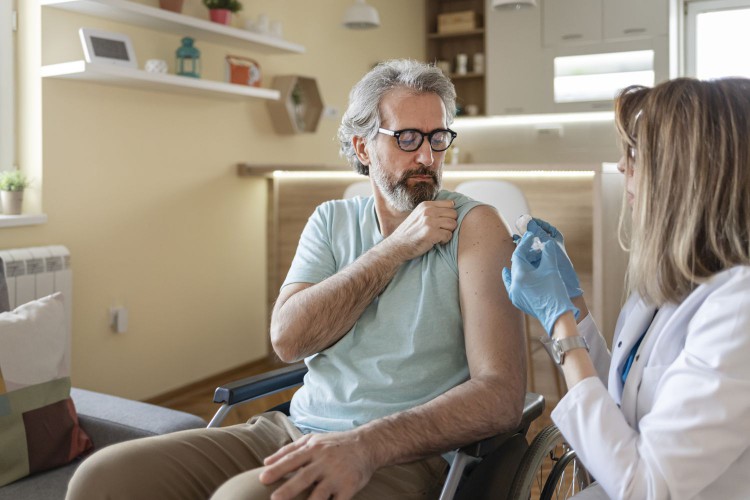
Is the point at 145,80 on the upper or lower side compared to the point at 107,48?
lower

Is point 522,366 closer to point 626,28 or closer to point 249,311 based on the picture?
point 249,311

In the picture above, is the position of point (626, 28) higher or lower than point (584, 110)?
higher

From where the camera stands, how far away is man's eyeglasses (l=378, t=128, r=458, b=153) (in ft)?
5.57

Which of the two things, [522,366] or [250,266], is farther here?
[250,266]

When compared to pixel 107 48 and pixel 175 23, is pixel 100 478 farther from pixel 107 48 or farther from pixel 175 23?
pixel 175 23

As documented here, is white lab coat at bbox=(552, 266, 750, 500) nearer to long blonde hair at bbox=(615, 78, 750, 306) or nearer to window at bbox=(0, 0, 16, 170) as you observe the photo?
long blonde hair at bbox=(615, 78, 750, 306)

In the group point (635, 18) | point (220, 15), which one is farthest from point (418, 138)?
point (635, 18)

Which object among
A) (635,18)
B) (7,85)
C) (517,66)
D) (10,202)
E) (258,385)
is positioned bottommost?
(258,385)

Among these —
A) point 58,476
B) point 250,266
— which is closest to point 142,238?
point 250,266

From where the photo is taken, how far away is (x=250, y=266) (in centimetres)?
444

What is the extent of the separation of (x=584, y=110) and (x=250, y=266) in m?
2.78

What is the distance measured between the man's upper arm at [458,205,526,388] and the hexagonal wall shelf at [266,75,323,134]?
121 inches

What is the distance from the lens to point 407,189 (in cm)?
172

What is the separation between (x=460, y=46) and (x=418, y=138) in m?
4.96
